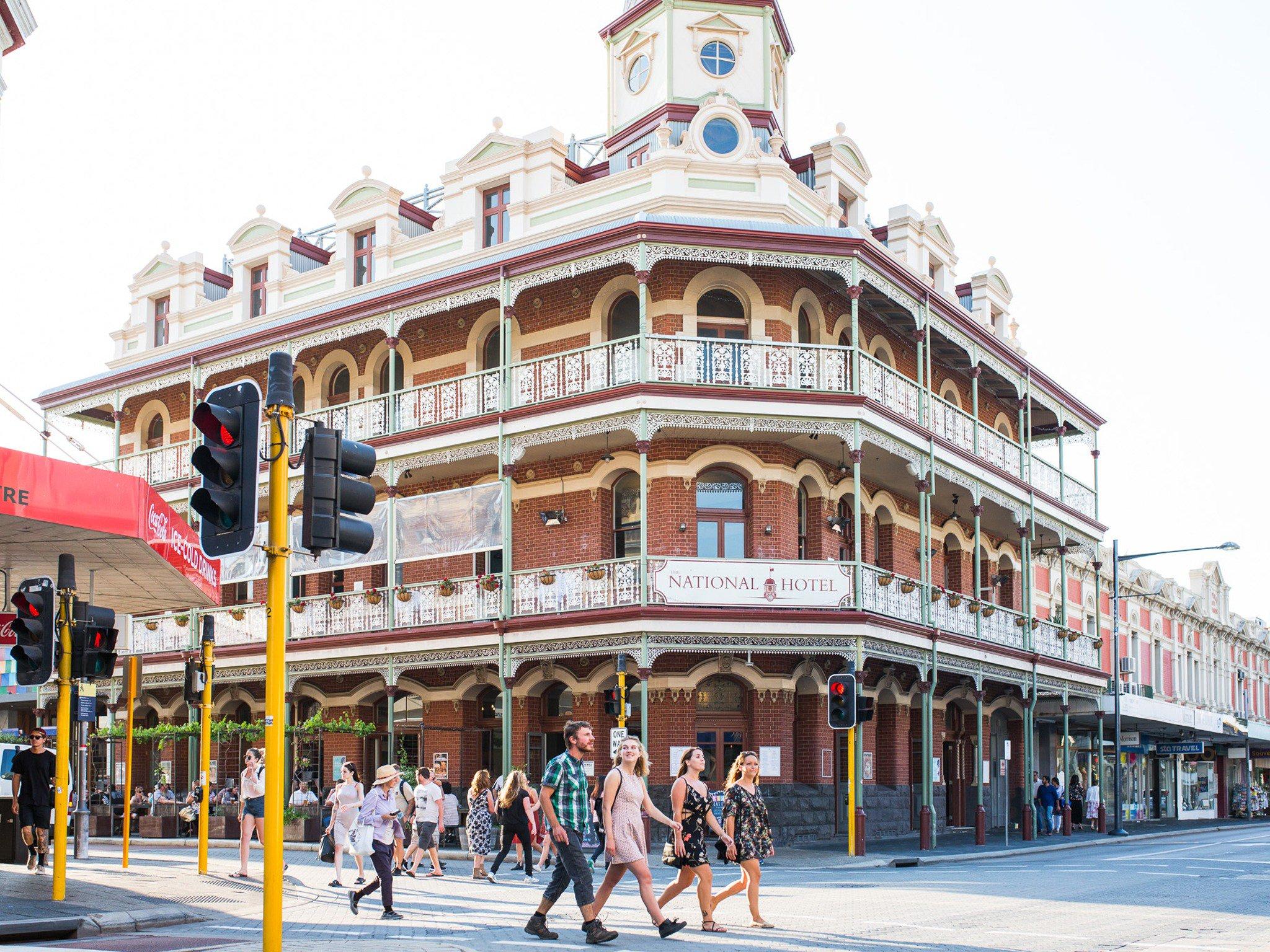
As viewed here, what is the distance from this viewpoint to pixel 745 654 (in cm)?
2611

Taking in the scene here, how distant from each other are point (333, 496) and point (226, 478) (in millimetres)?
773

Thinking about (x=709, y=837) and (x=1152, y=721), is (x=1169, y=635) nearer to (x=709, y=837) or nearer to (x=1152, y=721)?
(x=1152, y=721)

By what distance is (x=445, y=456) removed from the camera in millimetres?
27766

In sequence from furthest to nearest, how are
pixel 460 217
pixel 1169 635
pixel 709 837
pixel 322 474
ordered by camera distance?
pixel 1169 635, pixel 460 217, pixel 709 837, pixel 322 474

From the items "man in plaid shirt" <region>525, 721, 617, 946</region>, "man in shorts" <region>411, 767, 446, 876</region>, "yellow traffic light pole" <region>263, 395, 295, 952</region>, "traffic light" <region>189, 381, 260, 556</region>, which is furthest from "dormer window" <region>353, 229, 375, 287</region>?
"traffic light" <region>189, 381, 260, 556</region>

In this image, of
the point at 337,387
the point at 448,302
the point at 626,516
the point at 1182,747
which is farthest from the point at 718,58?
the point at 1182,747

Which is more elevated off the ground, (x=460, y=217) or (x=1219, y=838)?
(x=460, y=217)

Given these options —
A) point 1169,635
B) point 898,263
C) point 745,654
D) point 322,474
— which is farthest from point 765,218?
point 1169,635

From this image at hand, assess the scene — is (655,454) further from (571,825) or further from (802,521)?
(571,825)

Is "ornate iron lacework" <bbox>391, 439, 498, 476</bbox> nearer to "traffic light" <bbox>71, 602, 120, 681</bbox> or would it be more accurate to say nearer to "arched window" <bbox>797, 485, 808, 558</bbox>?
"arched window" <bbox>797, 485, 808, 558</bbox>

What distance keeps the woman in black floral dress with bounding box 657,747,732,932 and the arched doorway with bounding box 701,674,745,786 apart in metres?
13.4

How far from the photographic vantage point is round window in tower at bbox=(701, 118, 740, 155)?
28.5 metres

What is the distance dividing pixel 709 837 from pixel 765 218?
1105 centimetres

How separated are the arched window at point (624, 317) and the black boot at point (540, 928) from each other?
16450mm
